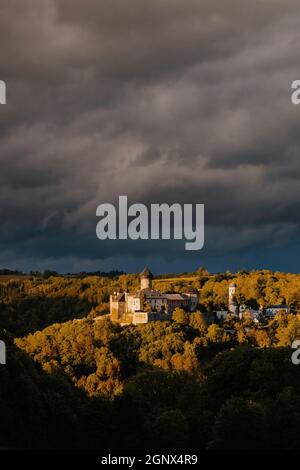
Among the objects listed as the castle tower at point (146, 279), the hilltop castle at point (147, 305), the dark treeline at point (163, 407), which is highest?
the castle tower at point (146, 279)

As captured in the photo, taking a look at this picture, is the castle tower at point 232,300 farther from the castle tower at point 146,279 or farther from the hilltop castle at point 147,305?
the castle tower at point 146,279

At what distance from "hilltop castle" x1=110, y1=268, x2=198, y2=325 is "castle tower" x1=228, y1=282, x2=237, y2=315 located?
638 cm

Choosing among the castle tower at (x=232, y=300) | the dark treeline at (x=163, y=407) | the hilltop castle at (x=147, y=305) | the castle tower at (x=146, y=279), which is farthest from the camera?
the castle tower at (x=146, y=279)

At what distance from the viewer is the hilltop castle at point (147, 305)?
160000 mm

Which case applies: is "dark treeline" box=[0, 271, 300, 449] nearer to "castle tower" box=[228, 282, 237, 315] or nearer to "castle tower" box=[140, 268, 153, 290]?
"castle tower" box=[228, 282, 237, 315]

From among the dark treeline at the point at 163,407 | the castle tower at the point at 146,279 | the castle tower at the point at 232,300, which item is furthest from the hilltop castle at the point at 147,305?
Answer: the dark treeline at the point at 163,407

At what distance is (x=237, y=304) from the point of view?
175 m

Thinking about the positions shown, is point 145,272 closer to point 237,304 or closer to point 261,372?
point 237,304

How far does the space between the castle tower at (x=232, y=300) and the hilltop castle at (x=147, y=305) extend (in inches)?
251

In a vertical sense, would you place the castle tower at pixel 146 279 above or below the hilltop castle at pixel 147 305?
above

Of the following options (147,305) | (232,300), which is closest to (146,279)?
(232,300)

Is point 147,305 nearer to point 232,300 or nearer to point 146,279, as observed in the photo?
point 146,279
